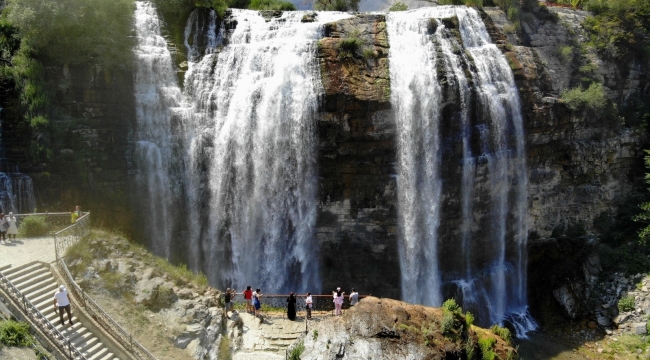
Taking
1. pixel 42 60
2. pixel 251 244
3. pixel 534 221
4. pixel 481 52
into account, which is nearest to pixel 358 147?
pixel 251 244

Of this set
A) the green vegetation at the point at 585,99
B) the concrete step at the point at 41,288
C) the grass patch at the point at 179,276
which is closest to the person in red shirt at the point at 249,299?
the grass patch at the point at 179,276

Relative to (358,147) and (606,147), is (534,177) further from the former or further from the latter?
(358,147)

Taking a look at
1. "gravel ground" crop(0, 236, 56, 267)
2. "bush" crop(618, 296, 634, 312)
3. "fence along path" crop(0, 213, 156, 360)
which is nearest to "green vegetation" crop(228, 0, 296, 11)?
"gravel ground" crop(0, 236, 56, 267)

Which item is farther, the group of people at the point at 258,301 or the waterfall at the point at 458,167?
the waterfall at the point at 458,167

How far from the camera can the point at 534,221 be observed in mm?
29047

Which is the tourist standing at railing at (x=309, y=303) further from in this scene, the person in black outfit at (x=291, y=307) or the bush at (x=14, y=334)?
the bush at (x=14, y=334)

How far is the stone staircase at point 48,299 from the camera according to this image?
15.9 metres

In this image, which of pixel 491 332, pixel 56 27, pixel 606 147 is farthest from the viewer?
pixel 606 147

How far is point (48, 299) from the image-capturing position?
55.1ft

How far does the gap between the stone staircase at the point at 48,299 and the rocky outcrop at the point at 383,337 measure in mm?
6755

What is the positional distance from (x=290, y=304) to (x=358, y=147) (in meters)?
9.20

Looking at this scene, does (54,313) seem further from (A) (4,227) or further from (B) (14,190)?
(B) (14,190)

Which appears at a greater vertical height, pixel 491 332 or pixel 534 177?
pixel 534 177

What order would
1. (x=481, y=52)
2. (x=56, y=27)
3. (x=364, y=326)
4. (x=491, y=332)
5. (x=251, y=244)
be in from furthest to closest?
(x=481, y=52)
(x=251, y=244)
(x=56, y=27)
(x=491, y=332)
(x=364, y=326)
